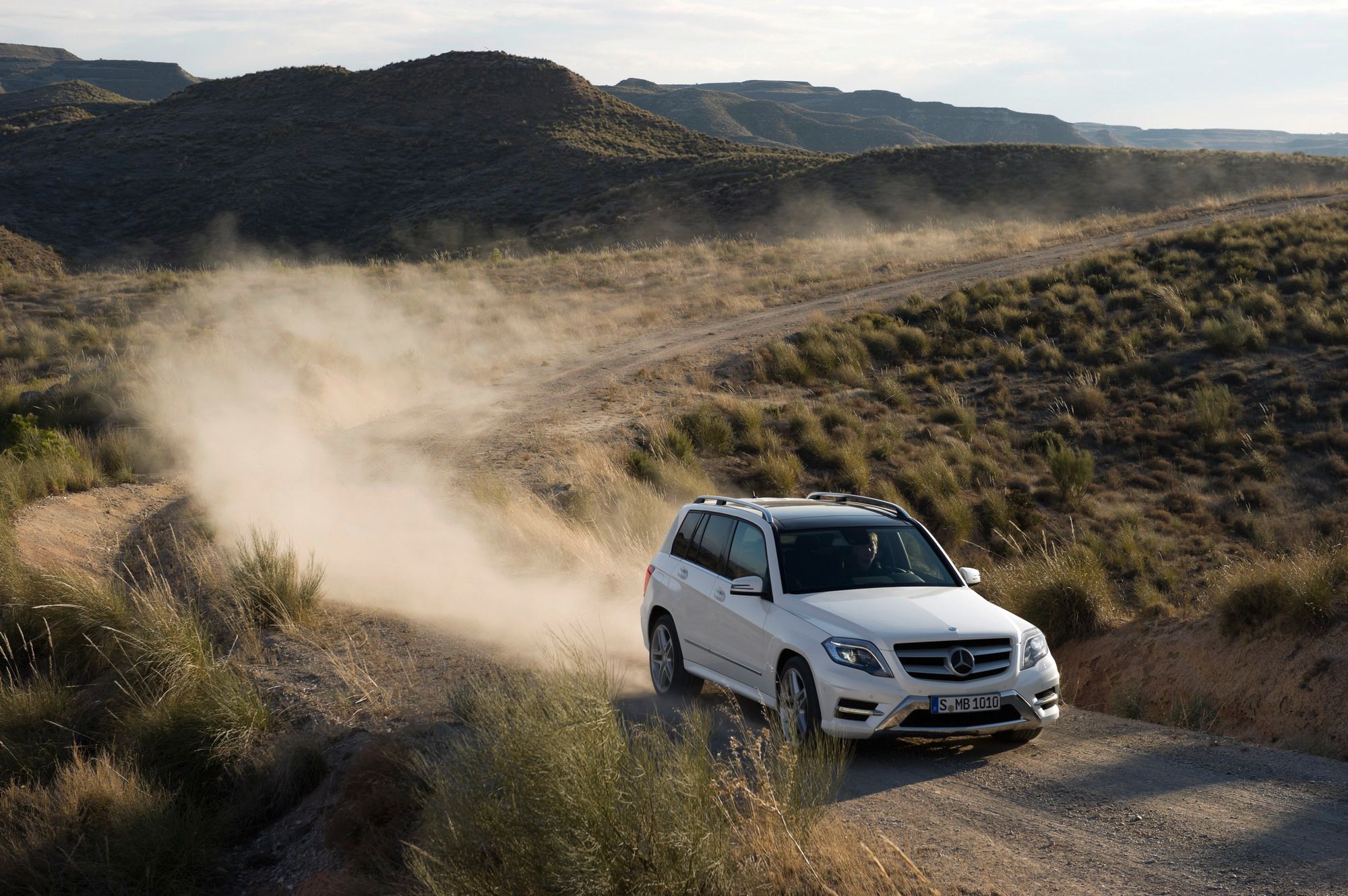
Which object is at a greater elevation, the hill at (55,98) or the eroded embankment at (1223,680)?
the hill at (55,98)

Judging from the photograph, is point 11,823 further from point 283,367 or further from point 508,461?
point 283,367

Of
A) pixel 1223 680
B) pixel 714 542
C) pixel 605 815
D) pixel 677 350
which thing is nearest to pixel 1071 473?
pixel 677 350

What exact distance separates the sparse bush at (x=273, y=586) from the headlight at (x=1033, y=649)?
739 cm

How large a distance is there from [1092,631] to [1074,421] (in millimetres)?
12505

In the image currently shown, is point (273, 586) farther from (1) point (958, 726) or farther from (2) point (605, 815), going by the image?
(2) point (605, 815)

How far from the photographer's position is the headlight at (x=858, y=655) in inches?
279

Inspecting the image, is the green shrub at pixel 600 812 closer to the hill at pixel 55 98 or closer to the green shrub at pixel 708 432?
the green shrub at pixel 708 432

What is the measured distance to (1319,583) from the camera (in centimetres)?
984

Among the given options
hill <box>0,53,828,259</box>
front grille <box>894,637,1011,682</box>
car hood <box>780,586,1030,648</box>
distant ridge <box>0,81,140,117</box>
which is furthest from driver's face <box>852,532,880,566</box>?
distant ridge <box>0,81,140,117</box>

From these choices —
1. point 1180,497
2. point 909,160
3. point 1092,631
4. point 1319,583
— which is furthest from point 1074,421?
point 909,160

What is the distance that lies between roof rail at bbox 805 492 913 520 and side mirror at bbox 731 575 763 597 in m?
1.47

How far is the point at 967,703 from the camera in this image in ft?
23.4

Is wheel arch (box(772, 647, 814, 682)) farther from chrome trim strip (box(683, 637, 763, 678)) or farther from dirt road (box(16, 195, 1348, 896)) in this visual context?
dirt road (box(16, 195, 1348, 896))

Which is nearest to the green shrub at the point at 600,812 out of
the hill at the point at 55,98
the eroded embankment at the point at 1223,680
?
the eroded embankment at the point at 1223,680
